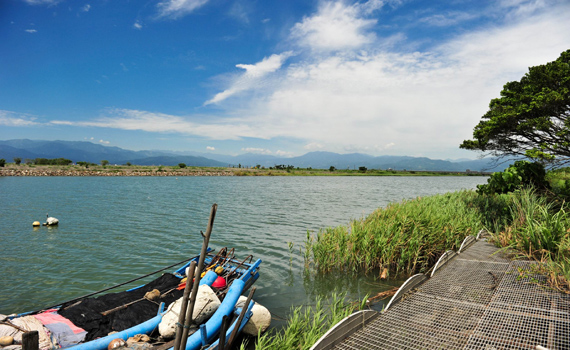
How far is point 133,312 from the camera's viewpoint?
6.52 metres

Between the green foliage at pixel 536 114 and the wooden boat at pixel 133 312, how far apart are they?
40.0ft

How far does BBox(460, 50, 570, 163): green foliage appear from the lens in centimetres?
A: 1101

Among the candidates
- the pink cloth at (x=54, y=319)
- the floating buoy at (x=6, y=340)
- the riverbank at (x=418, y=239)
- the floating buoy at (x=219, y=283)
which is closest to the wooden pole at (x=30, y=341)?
the floating buoy at (x=6, y=340)

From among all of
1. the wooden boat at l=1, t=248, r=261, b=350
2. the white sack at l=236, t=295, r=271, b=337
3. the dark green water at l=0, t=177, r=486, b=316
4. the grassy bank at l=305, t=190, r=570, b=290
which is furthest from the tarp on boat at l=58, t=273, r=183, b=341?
the grassy bank at l=305, t=190, r=570, b=290

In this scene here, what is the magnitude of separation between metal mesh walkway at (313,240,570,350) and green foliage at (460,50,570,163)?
7.19 meters

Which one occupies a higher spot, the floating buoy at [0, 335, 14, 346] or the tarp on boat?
the floating buoy at [0, 335, 14, 346]

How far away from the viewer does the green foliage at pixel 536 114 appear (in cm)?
1101

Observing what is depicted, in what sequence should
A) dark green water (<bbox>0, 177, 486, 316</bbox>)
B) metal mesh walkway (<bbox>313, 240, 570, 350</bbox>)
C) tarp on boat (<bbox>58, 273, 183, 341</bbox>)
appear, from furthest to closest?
dark green water (<bbox>0, 177, 486, 316</bbox>)
tarp on boat (<bbox>58, 273, 183, 341</bbox>)
metal mesh walkway (<bbox>313, 240, 570, 350</bbox>)

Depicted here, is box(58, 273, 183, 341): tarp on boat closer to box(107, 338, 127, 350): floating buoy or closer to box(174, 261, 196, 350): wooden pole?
box(107, 338, 127, 350): floating buoy

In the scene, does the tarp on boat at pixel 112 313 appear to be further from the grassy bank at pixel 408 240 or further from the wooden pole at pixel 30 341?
the grassy bank at pixel 408 240

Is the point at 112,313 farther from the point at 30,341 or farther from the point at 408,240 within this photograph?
the point at 408,240

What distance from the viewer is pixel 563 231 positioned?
749 cm

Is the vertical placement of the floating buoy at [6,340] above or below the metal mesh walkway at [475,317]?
below

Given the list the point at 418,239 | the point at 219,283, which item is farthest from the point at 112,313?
the point at 418,239
